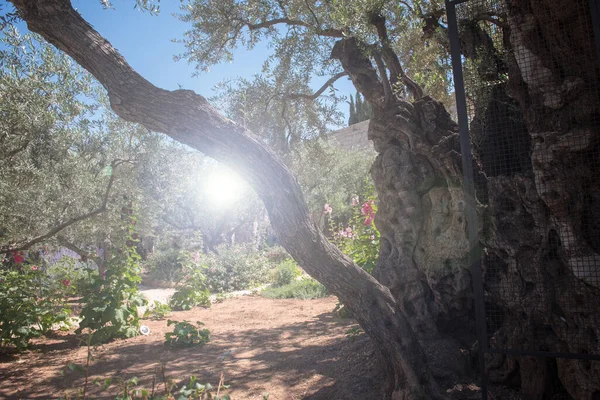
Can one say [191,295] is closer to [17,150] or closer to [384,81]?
[17,150]

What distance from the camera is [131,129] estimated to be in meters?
8.44

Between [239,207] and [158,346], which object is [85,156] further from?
[239,207]

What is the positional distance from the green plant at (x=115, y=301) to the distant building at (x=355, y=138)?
16.5 m

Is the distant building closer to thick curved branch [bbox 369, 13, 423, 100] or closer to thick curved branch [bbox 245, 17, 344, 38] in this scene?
thick curved branch [bbox 245, 17, 344, 38]

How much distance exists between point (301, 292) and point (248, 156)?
5907 millimetres

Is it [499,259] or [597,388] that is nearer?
[597,388]

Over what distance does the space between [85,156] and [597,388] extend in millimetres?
7635

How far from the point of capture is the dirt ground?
3.37 m

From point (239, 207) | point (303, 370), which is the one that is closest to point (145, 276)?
Result: point (239, 207)

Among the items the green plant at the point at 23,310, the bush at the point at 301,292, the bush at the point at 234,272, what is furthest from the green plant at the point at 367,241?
the bush at the point at 234,272

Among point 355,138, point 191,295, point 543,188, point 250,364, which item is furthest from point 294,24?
point 355,138

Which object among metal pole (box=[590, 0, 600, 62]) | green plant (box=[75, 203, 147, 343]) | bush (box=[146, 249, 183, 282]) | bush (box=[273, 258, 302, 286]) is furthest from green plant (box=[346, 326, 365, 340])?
bush (box=[146, 249, 183, 282])

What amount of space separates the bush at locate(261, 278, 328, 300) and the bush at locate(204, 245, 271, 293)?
1.93 meters

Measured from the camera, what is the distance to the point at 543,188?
2.90m
